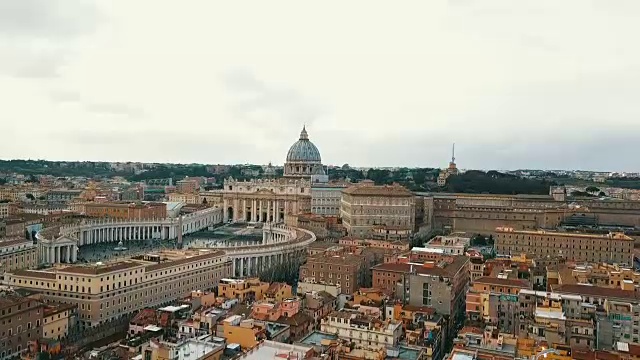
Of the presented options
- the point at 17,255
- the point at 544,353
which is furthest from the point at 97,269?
the point at 544,353

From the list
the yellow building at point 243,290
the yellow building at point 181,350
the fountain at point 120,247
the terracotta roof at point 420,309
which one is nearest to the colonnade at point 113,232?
the fountain at point 120,247

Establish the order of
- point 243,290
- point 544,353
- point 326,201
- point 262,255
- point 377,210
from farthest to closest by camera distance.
Answer: 1. point 326,201
2. point 377,210
3. point 262,255
4. point 243,290
5. point 544,353

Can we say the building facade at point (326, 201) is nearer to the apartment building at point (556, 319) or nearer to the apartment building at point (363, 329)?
the apartment building at point (556, 319)

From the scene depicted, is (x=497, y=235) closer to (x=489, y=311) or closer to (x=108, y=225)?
(x=489, y=311)

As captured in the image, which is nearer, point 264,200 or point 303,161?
point 264,200

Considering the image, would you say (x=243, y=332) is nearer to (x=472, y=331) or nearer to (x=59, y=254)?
(x=472, y=331)

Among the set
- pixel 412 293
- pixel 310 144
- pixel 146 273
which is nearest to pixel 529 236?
pixel 412 293
